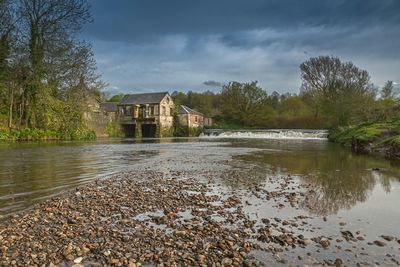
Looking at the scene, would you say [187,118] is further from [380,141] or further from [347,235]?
[347,235]

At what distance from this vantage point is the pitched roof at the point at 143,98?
200ft

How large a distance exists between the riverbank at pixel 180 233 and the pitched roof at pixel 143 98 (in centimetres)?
5315

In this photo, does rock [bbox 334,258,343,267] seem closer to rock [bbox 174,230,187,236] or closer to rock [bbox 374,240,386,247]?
rock [bbox 374,240,386,247]

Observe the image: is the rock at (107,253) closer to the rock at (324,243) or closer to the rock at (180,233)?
the rock at (180,233)

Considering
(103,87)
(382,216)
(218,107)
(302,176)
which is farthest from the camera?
(218,107)

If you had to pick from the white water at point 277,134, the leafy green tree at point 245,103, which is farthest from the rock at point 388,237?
the leafy green tree at point 245,103

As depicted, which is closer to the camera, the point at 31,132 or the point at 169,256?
the point at 169,256

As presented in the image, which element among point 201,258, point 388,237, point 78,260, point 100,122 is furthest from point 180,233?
point 100,122

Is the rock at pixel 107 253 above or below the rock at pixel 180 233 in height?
above

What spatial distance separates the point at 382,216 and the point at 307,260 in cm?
326

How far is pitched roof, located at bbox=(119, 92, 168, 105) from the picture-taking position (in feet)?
200

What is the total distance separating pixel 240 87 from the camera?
76812 mm

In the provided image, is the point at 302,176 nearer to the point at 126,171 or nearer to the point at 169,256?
the point at 126,171

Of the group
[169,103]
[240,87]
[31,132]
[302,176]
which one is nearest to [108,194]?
[302,176]
